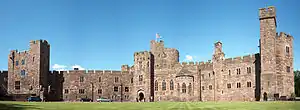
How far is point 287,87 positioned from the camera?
51.2 meters

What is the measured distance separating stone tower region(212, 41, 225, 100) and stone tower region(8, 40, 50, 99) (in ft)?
97.2

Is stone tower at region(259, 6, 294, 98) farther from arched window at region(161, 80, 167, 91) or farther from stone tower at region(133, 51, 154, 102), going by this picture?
stone tower at region(133, 51, 154, 102)

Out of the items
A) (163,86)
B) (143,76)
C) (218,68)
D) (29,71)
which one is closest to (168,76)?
(163,86)

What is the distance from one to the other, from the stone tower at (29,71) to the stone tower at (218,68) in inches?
1167

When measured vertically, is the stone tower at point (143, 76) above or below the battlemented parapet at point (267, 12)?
below

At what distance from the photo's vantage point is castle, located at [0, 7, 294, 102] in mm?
51438

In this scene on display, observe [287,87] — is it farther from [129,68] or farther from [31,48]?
[31,48]

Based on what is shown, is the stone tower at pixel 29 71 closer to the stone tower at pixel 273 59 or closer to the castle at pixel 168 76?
the castle at pixel 168 76

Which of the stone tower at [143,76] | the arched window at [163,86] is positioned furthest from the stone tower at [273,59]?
the stone tower at [143,76]

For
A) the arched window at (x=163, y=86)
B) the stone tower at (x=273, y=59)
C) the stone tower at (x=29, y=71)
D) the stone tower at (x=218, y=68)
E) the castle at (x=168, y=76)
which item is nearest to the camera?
the stone tower at (x=273, y=59)

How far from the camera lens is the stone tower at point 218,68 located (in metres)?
60.5

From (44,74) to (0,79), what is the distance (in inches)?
336

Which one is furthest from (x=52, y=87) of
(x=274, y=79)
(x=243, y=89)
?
(x=274, y=79)

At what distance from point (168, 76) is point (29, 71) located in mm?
24872
